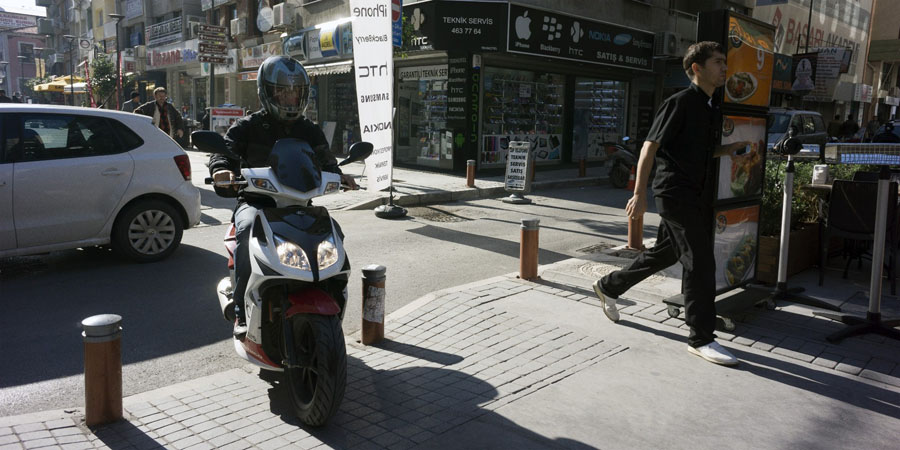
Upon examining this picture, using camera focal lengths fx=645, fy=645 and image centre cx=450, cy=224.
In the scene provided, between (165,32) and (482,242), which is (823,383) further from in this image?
(165,32)

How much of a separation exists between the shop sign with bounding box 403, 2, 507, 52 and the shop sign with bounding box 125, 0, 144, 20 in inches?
1050

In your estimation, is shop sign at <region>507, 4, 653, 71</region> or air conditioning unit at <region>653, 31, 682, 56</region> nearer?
shop sign at <region>507, 4, 653, 71</region>

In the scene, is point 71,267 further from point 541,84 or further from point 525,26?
point 541,84

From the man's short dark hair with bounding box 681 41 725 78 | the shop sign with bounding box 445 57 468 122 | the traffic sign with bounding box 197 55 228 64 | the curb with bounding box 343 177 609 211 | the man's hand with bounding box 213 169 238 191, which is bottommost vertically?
the curb with bounding box 343 177 609 211

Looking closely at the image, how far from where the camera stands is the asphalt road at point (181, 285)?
421 cm

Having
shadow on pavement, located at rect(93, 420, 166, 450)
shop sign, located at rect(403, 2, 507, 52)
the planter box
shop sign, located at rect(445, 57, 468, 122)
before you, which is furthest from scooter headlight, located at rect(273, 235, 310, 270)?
shop sign, located at rect(445, 57, 468, 122)

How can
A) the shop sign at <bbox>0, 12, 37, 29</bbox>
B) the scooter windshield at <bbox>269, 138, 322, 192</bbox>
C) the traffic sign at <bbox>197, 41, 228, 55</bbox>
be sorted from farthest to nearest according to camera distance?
the shop sign at <bbox>0, 12, 37, 29</bbox>
the traffic sign at <bbox>197, 41, 228, 55</bbox>
the scooter windshield at <bbox>269, 138, 322, 192</bbox>

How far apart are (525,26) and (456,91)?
248cm

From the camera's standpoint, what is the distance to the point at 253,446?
3.13 m

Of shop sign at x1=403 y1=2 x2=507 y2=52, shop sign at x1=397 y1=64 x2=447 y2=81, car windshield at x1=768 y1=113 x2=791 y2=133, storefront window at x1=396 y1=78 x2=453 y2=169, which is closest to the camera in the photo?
car windshield at x1=768 y1=113 x2=791 y2=133

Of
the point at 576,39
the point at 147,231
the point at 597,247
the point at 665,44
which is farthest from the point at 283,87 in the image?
the point at 665,44

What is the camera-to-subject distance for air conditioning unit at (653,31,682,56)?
21656 millimetres

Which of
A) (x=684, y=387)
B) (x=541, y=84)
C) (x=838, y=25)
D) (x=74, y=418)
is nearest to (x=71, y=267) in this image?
(x=74, y=418)

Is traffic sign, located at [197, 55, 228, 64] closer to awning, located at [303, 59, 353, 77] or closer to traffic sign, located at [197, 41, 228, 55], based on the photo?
traffic sign, located at [197, 41, 228, 55]
